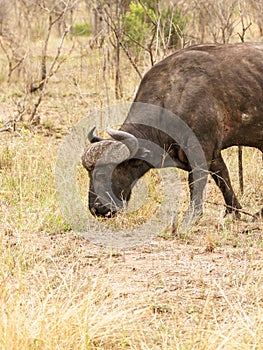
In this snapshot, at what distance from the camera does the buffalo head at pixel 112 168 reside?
6590mm

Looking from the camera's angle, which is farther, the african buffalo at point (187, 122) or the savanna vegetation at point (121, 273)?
the african buffalo at point (187, 122)

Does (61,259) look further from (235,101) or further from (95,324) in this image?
(235,101)

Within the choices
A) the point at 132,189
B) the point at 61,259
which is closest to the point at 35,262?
the point at 61,259

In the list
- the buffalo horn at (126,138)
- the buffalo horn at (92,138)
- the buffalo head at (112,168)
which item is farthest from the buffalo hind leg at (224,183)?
the buffalo horn at (92,138)

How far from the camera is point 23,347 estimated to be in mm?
3740

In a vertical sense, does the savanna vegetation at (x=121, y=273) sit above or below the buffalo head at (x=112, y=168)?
below

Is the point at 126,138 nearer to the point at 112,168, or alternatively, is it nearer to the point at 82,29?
the point at 112,168

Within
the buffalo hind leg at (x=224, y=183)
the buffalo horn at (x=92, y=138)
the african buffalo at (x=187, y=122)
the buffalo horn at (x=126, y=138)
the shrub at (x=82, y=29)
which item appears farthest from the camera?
the shrub at (x=82, y=29)

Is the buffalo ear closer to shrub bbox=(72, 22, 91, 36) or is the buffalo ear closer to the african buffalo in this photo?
the african buffalo

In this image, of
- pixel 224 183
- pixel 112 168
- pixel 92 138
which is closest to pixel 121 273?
pixel 112 168

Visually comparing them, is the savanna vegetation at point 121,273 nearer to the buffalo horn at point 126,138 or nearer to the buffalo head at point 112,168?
the buffalo head at point 112,168

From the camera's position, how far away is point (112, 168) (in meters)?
6.73

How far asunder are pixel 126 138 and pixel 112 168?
13.5 inches

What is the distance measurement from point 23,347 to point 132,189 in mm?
3762
